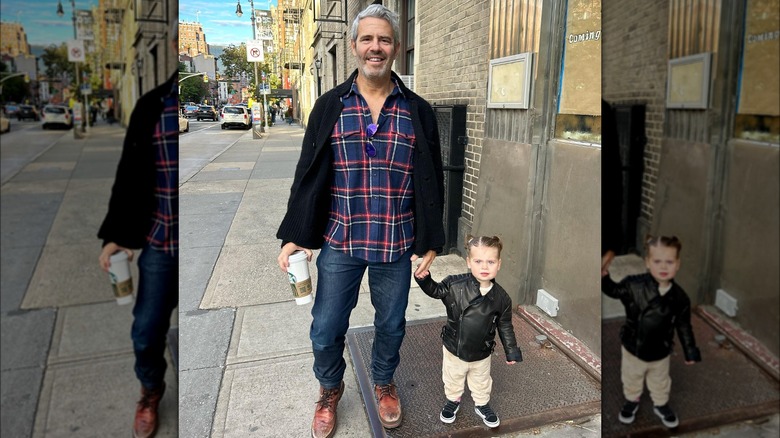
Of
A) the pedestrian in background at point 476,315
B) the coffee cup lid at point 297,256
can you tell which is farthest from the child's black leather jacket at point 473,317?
the coffee cup lid at point 297,256

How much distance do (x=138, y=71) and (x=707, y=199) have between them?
73 cm

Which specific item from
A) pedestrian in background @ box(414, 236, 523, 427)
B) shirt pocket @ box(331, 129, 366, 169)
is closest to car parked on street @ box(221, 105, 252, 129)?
shirt pocket @ box(331, 129, 366, 169)

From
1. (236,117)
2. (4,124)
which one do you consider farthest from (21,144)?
(236,117)

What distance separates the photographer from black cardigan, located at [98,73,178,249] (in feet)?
2.04

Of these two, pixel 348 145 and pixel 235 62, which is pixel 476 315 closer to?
pixel 348 145

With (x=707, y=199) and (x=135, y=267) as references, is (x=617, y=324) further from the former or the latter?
(x=135, y=267)

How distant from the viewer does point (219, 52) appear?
6.07 ft

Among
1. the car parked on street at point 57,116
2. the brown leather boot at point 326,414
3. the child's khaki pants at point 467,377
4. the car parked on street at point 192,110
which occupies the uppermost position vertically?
the car parked on street at point 192,110

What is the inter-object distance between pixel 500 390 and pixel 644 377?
5.04 ft

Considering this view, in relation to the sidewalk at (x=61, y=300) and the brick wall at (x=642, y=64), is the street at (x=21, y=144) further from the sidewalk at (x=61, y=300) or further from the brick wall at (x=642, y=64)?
the brick wall at (x=642, y=64)

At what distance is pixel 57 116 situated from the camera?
66 cm

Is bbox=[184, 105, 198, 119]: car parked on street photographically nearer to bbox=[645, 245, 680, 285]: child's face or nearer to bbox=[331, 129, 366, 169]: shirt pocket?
bbox=[331, 129, 366, 169]: shirt pocket

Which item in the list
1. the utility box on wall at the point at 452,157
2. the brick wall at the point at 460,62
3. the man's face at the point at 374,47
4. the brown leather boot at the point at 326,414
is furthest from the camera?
the utility box on wall at the point at 452,157

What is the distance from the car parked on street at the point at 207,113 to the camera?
183cm
